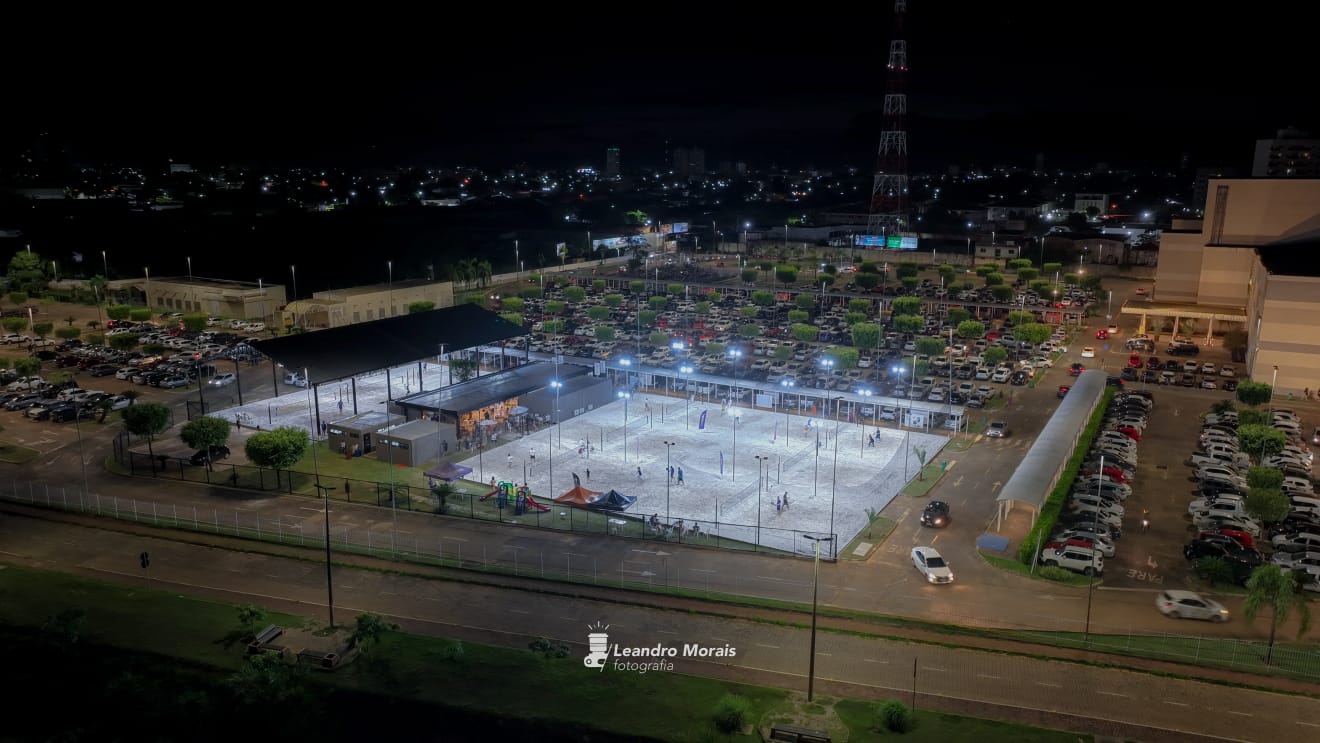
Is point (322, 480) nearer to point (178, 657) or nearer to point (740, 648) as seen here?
point (178, 657)

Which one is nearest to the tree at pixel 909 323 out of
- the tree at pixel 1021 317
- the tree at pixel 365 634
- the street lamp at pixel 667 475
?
the tree at pixel 1021 317

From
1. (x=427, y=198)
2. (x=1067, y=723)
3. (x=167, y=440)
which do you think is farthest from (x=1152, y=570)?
(x=427, y=198)

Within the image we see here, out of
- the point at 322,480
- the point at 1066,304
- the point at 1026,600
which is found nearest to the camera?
the point at 1026,600

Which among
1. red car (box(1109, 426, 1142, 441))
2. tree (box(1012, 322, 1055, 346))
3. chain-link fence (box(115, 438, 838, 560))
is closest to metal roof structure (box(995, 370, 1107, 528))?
red car (box(1109, 426, 1142, 441))

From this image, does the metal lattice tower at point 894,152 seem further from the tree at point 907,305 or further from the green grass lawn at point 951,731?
the green grass lawn at point 951,731

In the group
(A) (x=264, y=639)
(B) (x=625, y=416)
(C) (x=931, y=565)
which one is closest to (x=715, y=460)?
(B) (x=625, y=416)

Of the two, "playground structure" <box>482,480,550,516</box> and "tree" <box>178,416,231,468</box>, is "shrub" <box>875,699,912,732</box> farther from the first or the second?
"tree" <box>178,416,231,468</box>
